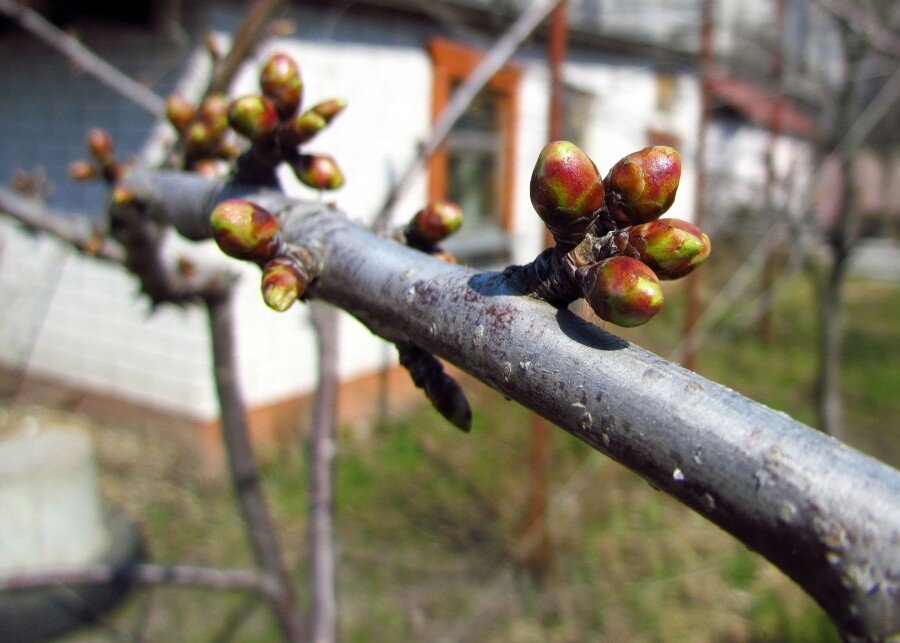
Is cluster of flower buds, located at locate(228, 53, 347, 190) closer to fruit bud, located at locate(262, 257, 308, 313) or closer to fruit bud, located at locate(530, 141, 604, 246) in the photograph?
fruit bud, located at locate(262, 257, 308, 313)

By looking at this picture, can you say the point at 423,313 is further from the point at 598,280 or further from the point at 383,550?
the point at 383,550

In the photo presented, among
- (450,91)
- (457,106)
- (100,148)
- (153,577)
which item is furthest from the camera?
(450,91)

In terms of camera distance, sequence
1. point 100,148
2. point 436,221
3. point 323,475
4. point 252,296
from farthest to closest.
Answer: point 252,296 < point 323,475 < point 100,148 < point 436,221

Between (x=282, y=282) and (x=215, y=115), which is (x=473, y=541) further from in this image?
(x=282, y=282)

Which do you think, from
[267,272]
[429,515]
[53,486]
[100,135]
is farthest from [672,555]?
[267,272]

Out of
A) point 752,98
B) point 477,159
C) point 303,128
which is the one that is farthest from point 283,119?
point 477,159
